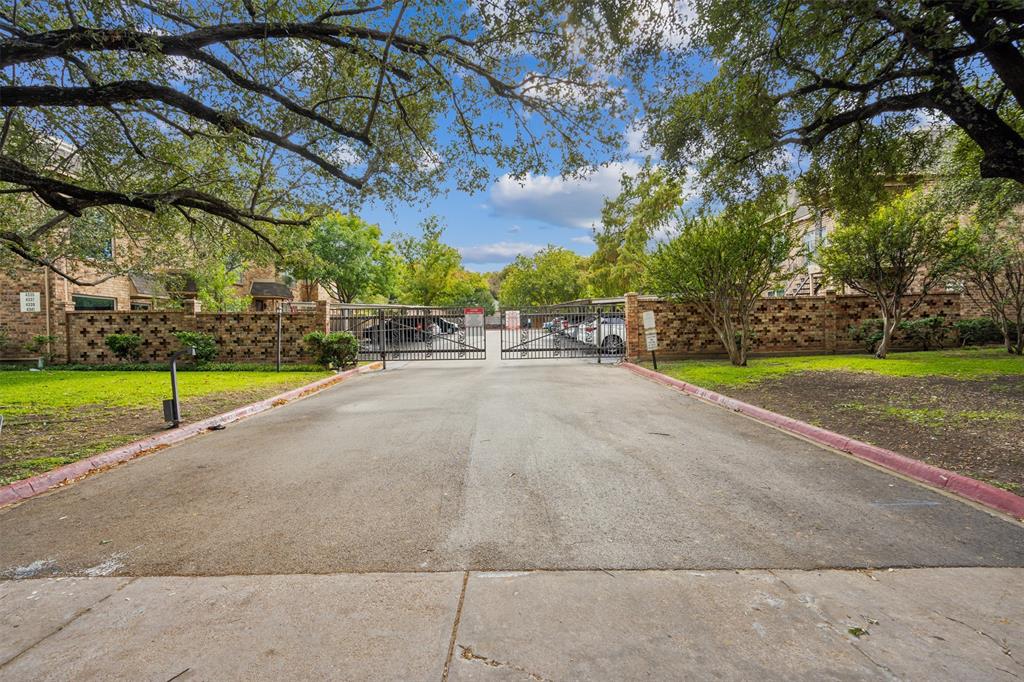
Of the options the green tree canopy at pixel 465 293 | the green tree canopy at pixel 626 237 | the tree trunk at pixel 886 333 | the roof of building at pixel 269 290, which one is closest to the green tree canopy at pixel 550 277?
the green tree canopy at pixel 465 293

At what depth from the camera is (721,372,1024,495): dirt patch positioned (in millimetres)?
5496

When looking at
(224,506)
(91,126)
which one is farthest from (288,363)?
(224,506)

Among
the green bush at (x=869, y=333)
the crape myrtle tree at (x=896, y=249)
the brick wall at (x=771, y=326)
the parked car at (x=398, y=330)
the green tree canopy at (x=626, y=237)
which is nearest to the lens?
the crape myrtle tree at (x=896, y=249)

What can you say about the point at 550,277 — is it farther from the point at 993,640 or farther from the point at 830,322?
the point at 993,640

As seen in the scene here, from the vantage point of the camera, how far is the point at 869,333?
1680cm

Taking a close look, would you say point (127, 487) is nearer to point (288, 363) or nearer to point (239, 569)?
point (239, 569)

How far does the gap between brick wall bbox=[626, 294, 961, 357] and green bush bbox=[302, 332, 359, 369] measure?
9.31 m

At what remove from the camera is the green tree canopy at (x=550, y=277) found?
213 ft

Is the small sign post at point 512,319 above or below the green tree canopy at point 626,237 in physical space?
below

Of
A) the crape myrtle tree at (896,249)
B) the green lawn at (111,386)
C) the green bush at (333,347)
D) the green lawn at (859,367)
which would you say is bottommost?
the green lawn at (111,386)

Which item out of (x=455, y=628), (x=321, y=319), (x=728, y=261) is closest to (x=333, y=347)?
(x=321, y=319)

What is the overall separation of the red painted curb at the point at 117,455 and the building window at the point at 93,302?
1625cm

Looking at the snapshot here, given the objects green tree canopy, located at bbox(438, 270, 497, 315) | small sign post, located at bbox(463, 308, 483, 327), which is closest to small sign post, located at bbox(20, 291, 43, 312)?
small sign post, located at bbox(463, 308, 483, 327)

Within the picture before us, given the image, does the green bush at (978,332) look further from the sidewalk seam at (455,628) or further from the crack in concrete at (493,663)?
the crack in concrete at (493,663)
